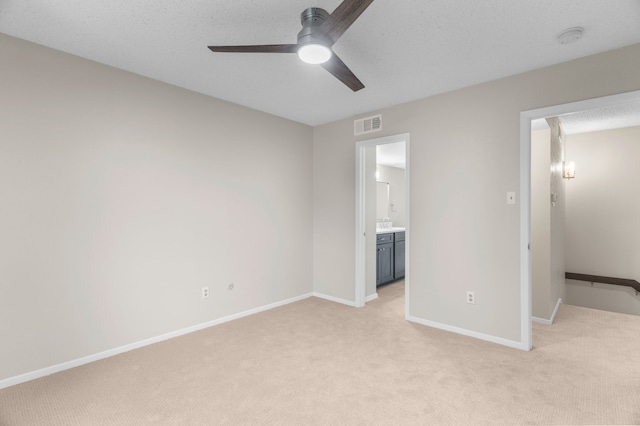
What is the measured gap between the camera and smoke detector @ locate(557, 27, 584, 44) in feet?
6.89

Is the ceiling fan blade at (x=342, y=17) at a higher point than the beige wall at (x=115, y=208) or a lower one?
higher

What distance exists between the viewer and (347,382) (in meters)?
2.23

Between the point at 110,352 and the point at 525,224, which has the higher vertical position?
the point at 525,224

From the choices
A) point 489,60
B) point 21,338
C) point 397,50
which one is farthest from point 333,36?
point 21,338

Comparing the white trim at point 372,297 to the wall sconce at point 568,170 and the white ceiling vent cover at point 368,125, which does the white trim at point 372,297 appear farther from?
the wall sconce at point 568,170

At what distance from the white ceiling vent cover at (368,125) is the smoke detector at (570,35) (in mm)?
1857

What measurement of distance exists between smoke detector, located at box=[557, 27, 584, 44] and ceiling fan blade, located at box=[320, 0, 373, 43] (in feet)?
5.39

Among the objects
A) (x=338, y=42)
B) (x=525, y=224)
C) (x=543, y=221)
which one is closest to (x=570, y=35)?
(x=525, y=224)

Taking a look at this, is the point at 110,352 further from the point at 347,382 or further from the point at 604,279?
the point at 604,279

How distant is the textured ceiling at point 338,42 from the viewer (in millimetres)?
1898

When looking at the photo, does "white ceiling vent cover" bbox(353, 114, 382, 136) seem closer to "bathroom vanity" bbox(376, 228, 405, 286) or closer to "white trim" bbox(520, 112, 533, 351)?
"white trim" bbox(520, 112, 533, 351)

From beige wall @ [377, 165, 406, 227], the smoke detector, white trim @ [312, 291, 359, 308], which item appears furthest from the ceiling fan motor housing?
beige wall @ [377, 165, 406, 227]

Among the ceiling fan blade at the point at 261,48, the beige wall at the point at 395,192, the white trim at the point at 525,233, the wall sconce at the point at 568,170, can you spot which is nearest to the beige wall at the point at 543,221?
the white trim at the point at 525,233

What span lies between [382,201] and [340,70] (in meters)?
4.70
